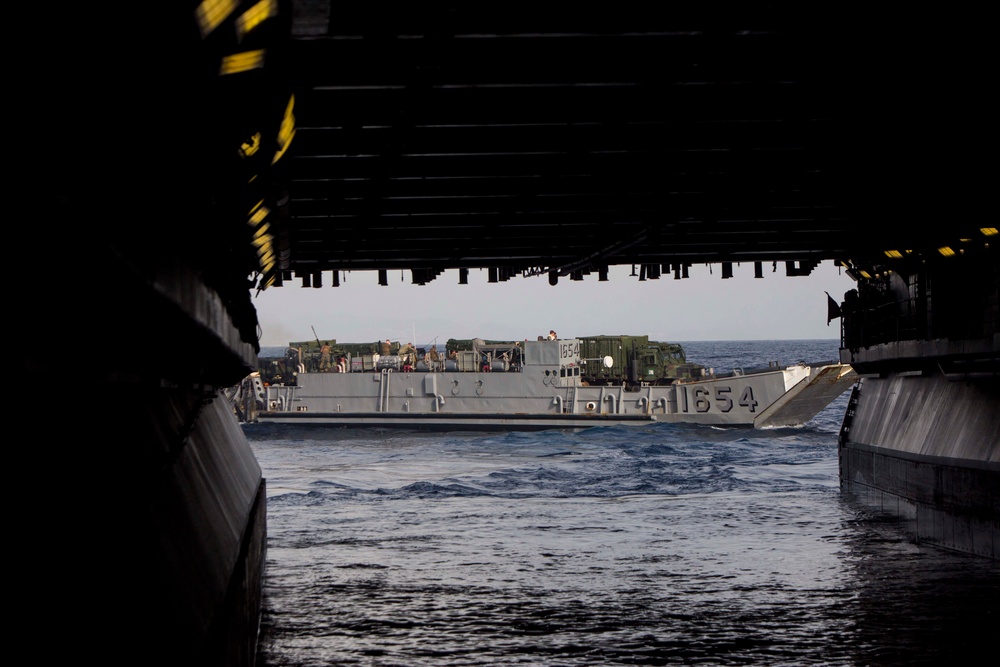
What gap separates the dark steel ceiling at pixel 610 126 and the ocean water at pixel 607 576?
7.06 meters

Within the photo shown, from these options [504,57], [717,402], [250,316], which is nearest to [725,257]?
[250,316]

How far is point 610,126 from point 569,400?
61000 mm

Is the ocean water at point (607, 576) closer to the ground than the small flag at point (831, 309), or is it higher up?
closer to the ground

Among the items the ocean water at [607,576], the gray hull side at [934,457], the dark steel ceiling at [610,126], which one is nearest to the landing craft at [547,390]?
the ocean water at [607,576]

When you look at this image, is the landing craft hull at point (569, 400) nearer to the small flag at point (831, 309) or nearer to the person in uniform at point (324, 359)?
the person in uniform at point (324, 359)

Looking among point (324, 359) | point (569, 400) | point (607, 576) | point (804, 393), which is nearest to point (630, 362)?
point (569, 400)

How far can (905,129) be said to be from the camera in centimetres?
1616

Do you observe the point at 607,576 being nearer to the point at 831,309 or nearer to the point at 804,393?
the point at 831,309

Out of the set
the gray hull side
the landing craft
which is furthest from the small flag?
the landing craft

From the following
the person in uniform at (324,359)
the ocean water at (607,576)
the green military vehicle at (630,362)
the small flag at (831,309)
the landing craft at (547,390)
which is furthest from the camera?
the person in uniform at (324,359)

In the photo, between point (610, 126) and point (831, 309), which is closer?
point (610, 126)

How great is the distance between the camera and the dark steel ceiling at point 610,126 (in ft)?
38.1

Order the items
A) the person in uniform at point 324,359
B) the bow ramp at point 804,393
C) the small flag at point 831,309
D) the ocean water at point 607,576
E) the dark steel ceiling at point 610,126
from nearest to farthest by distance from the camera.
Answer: the dark steel ceiling at point 610,126 < the ocean water at point 607,576 < the small flag at point 831,309 < the bow ramp at point 804,393 < the person in uniform at point 324,359

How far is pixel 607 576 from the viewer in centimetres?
2380
